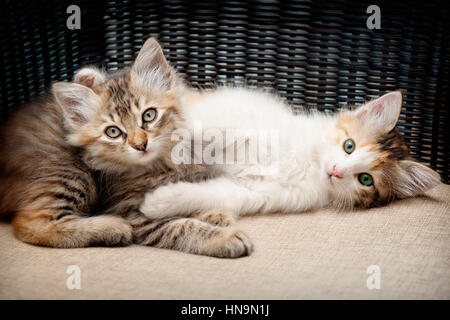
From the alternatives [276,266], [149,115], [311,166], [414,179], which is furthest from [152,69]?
[414,179]

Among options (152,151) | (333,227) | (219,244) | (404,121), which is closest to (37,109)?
(152,151)

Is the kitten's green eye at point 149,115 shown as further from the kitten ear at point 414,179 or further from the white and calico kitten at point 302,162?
the kitten ear at point 414,179

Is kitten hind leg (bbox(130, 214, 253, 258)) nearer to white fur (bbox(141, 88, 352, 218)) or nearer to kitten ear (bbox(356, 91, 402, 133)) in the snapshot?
white fur (bbox(141, 88, 352, 218))

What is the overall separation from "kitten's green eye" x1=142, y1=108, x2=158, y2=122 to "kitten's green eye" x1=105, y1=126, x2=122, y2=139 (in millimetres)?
99

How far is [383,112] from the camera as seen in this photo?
5.43 ft

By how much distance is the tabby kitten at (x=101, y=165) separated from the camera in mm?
1389

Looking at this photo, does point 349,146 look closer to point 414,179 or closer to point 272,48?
point 414,179

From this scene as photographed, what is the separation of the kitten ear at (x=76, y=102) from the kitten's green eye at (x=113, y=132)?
0.30 feet

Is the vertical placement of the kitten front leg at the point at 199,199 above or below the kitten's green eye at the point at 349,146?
below

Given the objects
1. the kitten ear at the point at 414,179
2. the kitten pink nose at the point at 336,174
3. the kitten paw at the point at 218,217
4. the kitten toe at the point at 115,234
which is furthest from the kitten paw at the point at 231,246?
the kitten ear at the point at 414,179

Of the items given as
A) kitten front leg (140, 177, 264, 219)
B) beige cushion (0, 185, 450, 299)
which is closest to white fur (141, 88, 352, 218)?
kitten front leg (140, 177, 264, 219)

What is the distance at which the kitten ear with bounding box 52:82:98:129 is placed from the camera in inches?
58.1

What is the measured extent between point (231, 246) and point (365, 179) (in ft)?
2.14

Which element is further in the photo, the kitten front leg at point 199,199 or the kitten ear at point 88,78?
the kitten ear at point 88,78
